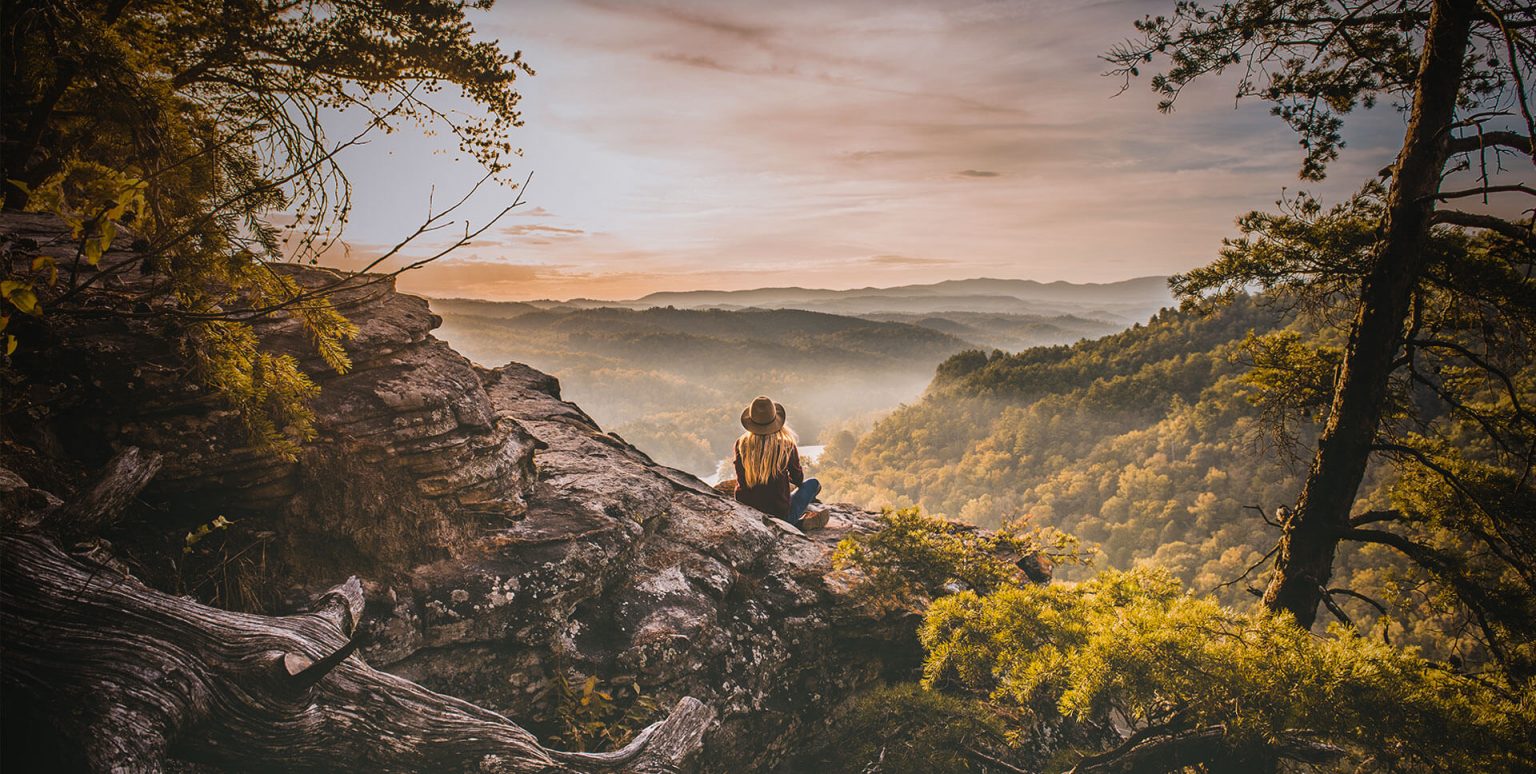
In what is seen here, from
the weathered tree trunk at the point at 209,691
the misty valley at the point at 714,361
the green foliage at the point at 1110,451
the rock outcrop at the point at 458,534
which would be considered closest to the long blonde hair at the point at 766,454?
the rock outcrop at the point at 458,534

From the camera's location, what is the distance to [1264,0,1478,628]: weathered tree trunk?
5.21 metres

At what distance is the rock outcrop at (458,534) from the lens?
415 cm

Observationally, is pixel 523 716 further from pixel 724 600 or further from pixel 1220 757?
pixel 1220 757

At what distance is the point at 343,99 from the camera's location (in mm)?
4688

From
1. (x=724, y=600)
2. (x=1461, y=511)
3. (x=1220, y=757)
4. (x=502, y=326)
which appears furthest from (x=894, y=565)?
(x=502, y=326)

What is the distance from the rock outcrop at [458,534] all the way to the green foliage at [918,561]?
33cm

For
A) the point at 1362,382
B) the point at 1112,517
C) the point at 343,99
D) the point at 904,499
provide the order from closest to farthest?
1. the point at 343,99
2. the point at 1362,382
3. the point at 1112,517
4. the point at 904,499

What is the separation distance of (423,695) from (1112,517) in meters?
69.3

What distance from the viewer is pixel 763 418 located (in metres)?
7.90

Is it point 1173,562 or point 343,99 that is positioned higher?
point 343,99

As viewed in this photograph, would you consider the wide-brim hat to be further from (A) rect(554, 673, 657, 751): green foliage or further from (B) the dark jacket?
(A) rect(554, 673, 657, 751): green foliage

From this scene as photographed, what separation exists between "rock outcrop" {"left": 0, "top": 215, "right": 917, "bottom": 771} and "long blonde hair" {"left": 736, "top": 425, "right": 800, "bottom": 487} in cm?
105

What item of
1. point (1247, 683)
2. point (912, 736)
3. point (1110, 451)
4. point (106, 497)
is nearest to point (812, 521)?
point (912, 736)

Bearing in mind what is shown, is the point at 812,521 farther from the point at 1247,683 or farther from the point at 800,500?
the point at 1247,683
